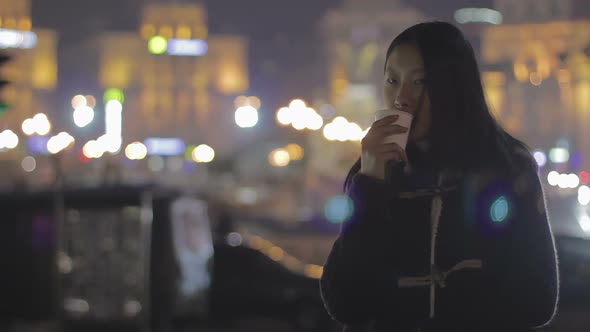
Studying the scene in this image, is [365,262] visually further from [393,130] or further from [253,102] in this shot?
[253,102]

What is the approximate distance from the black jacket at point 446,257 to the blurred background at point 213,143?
0.39 ft

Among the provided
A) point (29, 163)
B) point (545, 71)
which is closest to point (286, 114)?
point (545, 71)

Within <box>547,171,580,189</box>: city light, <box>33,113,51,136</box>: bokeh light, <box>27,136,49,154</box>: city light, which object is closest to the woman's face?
<box>547,171,580,189</box>: city light

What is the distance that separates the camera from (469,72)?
7.59 ft

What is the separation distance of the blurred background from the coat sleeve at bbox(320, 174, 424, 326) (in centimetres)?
7

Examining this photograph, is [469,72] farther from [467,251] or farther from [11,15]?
[11,15]

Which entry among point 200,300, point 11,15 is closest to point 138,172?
point 11,15

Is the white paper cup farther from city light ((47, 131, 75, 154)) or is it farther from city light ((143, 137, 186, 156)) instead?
city light ((143, 137, 186, 156))

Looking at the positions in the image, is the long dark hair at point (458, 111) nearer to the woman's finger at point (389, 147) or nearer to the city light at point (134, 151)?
the woman's finger at point (389, 147)

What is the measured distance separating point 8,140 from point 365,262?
52.9 m

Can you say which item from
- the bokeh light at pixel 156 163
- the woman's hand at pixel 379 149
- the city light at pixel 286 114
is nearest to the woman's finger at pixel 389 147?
the woman's hand at pixel 379 149

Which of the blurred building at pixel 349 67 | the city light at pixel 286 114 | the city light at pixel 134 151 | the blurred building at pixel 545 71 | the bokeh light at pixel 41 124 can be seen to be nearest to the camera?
the city light at pixel 286 114

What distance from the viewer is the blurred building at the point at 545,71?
190 feet

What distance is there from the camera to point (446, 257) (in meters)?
2.17
